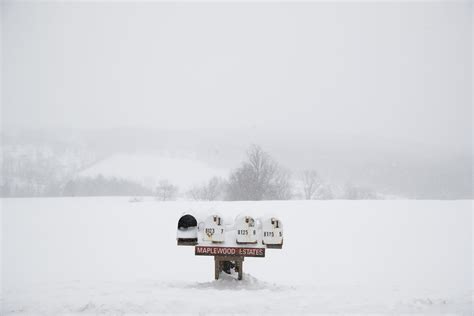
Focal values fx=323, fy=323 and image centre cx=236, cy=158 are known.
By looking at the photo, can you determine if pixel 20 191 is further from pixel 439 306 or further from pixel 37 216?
pixel 439 306

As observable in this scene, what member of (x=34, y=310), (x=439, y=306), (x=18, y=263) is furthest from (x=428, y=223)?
(x=18, y=263)

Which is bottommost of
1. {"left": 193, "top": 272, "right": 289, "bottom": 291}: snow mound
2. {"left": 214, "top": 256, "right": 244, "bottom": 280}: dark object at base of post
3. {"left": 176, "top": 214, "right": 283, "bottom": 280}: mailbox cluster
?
{"left": 193, "top": 272, "right": 289, "bottom": 291}: snow mound

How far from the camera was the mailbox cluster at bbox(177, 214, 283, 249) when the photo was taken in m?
6.29

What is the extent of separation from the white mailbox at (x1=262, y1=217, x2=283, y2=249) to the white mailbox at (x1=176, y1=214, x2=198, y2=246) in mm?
1373

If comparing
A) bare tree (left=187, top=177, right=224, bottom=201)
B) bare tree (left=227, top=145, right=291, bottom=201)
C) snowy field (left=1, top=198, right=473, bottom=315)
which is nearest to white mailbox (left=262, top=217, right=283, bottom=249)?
snowy field (left=1, top=198, right=473, bottom=315)

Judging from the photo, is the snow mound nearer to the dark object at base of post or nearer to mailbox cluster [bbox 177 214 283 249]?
the dark object at base of post

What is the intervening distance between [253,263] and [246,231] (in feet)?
19.6

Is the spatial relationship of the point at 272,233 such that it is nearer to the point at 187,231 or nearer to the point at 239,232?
the point at 239,232

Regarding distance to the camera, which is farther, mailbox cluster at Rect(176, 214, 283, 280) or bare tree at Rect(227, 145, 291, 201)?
bare tree at Rect(227, 145, 291, 201)

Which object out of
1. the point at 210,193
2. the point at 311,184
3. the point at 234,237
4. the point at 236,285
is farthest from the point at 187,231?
the point at 311,184

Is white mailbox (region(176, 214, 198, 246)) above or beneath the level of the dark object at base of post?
above

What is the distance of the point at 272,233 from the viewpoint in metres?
6.32

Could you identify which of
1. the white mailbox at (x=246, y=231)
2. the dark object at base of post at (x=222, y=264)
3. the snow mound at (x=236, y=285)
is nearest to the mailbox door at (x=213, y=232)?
the white mailbox at (x=246, y=231)

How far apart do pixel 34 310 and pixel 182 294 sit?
2125mm
